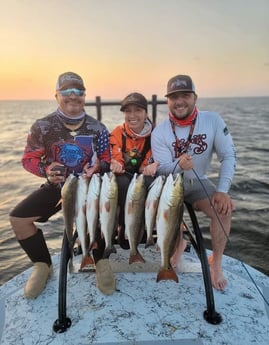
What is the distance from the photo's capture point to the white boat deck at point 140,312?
3178 millimetres

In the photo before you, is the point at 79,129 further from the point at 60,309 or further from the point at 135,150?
the point at 60,309

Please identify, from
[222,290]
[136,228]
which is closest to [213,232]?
[222,290]

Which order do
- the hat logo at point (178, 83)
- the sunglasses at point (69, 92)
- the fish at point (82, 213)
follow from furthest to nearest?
the hat logo at point (178, 83) → the sunglasses at point (69, 92) → the fish at point (82, 213)

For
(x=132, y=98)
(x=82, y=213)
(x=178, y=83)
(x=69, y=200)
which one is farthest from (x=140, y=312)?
(x=178, y=83)

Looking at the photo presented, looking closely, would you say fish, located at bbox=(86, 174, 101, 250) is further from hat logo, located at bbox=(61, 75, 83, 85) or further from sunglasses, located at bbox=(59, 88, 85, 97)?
hat logo, located at bbox=(61, 75, 83, 85)

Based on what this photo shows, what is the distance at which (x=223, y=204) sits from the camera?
3848mm

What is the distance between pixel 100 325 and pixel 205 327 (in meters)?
1.03

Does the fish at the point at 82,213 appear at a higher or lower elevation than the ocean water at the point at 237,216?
higher

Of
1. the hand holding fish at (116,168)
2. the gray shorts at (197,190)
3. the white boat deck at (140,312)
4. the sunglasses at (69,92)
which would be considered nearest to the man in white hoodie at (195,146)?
the gray shorts at (197,190)

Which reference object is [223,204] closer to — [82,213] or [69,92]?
[82,213]

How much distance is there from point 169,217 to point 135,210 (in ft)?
1.13

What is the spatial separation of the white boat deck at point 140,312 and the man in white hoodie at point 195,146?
0.35 m

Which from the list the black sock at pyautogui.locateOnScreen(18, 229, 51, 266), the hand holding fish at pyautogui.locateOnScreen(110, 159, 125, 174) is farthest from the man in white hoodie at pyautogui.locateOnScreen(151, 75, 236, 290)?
the black sock at pyautogui.locateOnScreen(18, 229, 51, 266)

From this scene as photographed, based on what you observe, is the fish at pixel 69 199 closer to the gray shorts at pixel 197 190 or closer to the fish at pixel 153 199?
the fish at pixel 153 199
